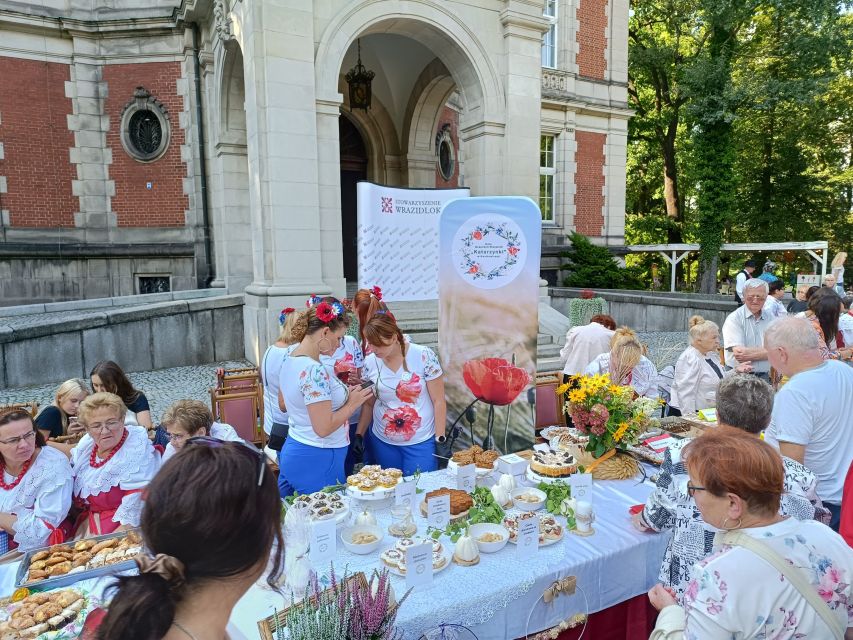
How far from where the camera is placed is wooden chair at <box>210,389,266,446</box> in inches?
191

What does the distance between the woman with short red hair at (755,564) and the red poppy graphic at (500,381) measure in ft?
8.55

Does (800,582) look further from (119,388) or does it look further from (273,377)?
(119,388)

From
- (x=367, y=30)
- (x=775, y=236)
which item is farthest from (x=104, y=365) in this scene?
(x=775, y=236)

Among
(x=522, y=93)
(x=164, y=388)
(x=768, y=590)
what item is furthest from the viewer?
(x=522, y=93)

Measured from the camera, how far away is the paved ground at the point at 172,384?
667cm

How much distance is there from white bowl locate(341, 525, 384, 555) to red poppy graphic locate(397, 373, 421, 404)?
Answer: 1227 millimetres

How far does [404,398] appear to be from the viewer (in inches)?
143

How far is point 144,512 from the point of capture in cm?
109

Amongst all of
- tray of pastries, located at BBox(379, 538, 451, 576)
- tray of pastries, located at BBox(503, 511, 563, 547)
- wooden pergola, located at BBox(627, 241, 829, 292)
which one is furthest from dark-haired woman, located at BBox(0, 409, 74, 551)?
wooden pergola, located at BBox(627, 241, 829, 292)

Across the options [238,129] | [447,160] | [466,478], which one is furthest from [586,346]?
[447,160]

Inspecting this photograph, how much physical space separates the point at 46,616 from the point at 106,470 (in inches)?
43.7

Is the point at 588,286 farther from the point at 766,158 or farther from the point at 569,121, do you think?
the point at 766,158

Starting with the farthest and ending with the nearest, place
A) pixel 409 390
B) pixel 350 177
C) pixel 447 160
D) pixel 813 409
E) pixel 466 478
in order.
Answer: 1. pixel 447 160
2. pixel 350 177
3. pixel 409 390
4. pixel 466 478
5. pixel 813 409

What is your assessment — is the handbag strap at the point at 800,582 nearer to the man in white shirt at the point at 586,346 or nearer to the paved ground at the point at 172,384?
the man in white shirt at the point at 586,346
